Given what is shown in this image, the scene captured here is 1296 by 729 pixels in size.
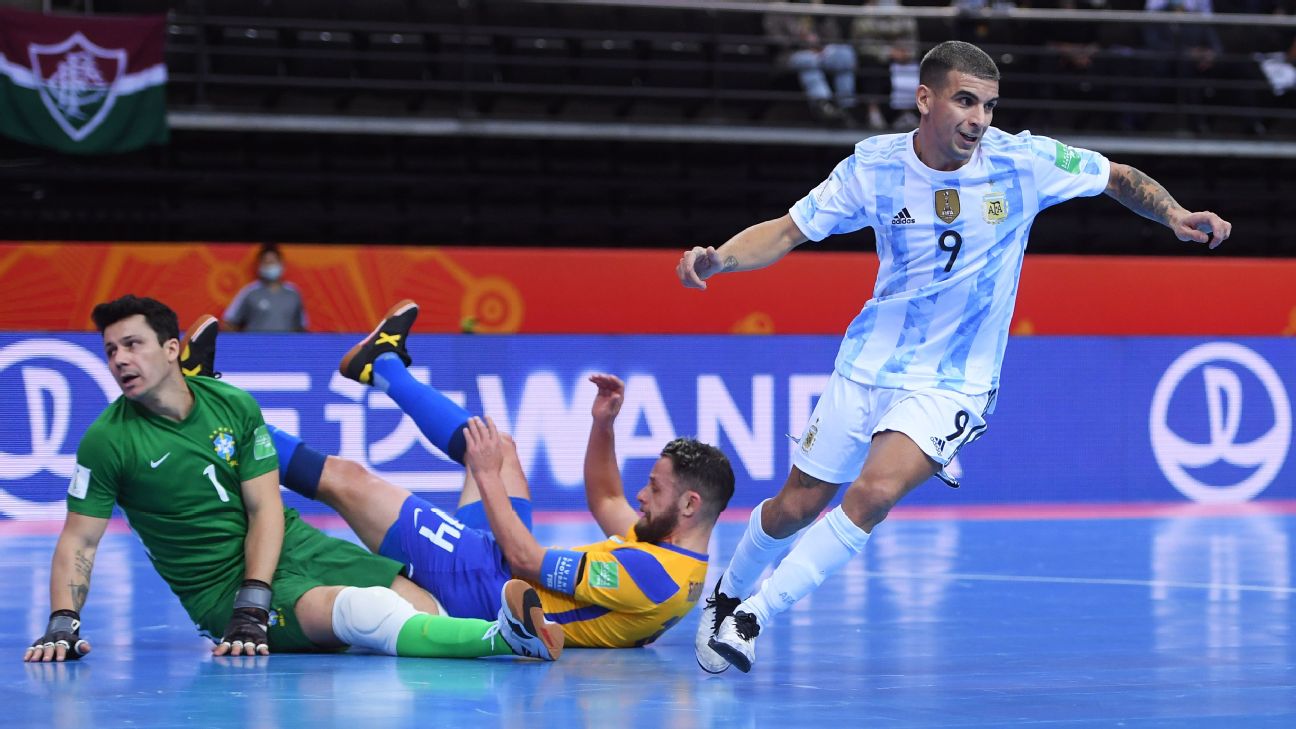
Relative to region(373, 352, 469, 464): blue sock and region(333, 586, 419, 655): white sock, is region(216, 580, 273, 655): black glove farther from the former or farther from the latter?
region(373, 352, 469, 464): blue sock

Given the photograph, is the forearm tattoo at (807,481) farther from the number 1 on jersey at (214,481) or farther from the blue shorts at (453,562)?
the number 1 on jersey at (214,481)

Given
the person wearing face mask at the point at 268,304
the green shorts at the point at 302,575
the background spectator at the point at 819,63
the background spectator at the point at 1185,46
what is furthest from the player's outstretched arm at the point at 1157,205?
the background spectator at the point at 1185,46

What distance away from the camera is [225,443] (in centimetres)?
566

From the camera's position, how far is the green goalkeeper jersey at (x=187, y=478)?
18.1 feet

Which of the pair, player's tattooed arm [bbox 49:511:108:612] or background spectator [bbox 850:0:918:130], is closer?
player's tattooed arm [bbox 49:511:108:612]

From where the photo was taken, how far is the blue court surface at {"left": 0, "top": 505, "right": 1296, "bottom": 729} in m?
4.67

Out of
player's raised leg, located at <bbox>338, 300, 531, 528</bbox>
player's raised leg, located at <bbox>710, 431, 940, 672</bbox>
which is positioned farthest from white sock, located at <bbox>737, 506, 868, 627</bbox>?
player's raised leg, located at <bbox>338, 300, 531, 528</bbox>

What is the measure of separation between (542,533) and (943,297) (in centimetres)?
510

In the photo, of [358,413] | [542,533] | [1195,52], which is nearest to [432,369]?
[358,413]

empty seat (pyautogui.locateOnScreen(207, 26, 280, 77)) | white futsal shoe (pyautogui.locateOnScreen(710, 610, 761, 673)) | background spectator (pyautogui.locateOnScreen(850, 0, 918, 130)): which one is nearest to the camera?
white futsal shoe (pyautogui.locateOnScreen(710, 610, 761, 673))

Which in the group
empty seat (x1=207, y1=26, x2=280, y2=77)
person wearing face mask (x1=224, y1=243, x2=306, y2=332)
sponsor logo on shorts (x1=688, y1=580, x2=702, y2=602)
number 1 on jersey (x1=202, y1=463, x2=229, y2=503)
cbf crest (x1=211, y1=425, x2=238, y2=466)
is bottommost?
sponsor logo on shorts (x1=688, y1=580, x2=702, y2=602)

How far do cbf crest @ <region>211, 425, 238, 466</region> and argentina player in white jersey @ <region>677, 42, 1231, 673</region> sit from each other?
1.72 metres

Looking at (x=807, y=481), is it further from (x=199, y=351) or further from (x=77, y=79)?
(x=77, y=79)

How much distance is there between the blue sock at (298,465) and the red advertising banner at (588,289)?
5.64m
